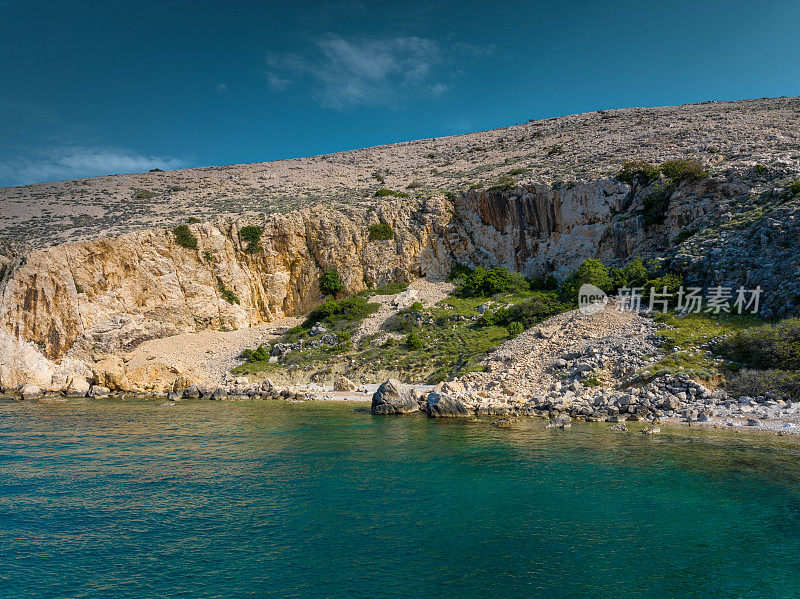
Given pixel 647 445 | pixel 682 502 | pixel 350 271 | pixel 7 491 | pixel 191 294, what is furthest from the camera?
pixel 350 271

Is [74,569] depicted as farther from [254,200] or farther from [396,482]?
[254,200]

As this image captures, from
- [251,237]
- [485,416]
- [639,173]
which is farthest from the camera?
[251,237]

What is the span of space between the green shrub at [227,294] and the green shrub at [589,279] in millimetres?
26225

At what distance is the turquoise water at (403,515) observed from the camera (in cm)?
764

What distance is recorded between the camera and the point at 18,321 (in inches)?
1326

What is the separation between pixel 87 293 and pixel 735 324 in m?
42.0

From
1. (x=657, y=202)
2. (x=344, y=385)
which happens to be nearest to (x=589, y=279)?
(x=657, y=202)

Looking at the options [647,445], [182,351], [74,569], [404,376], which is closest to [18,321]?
[182,351]

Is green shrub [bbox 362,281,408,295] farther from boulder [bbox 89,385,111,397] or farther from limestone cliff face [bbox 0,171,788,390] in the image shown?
boulder [bbox 89,385,111,397]

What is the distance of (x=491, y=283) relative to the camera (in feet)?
128

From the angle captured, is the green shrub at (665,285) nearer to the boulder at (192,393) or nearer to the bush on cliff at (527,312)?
the bush on cliff at (527,312)

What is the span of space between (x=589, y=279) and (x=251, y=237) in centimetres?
2766

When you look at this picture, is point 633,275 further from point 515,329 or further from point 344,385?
point 344,385

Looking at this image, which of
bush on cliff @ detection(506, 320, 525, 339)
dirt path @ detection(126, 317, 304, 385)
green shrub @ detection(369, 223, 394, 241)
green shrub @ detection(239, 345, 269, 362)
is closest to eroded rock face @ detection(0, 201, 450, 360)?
green shrub @ detection(369, 223, 394, 241)
